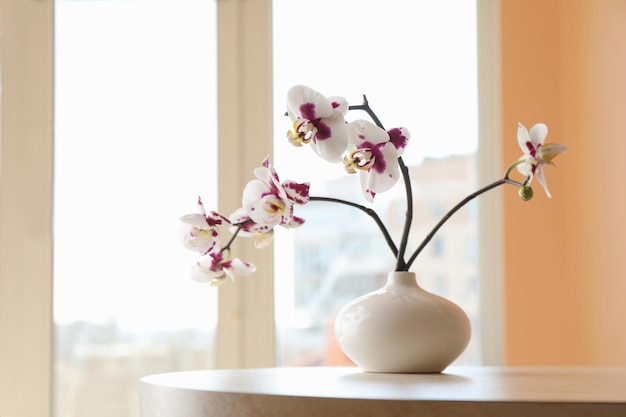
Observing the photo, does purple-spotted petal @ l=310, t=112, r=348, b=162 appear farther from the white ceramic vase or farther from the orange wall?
the orange wall

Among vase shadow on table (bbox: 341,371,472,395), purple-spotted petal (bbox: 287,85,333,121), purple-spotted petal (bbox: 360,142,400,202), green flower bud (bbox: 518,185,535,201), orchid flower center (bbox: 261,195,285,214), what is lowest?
vase shadow on table (bbox: 341,371,472,395)

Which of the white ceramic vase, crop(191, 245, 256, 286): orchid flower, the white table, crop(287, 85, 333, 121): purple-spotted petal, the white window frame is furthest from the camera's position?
the white window frame

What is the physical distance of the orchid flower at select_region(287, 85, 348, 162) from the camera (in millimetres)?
1222

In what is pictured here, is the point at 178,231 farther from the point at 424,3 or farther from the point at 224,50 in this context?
the point at 424,3

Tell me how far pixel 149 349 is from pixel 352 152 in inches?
67.6

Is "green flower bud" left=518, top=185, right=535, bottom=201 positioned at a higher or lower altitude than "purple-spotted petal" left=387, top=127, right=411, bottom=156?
lower

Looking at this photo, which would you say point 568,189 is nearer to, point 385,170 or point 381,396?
point 385,170

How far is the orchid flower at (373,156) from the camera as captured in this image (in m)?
1.27

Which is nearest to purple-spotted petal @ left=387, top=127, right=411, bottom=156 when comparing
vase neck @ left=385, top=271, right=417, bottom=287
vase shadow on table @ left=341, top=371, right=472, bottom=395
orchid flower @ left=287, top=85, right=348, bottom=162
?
orchid flower @ left=287, top=85, right=348, bottom=162

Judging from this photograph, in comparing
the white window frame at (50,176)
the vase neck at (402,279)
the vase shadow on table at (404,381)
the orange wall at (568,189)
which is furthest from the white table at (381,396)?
the white window frame at (50,176)

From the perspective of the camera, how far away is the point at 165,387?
1.07m

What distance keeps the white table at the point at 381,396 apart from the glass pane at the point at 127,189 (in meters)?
1.55

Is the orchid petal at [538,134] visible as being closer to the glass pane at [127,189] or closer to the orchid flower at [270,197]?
the orchid flower at [270,197]

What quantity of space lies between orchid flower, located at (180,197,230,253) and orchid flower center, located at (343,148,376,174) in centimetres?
24
